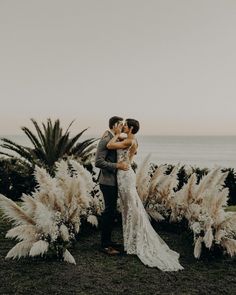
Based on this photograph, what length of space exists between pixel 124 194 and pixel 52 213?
116cm

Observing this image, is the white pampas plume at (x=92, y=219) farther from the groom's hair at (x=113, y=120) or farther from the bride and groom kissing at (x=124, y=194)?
the groom's hair at (x=113, y=120)

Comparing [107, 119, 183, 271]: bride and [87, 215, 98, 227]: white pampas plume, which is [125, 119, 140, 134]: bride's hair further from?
[87, 215, 98, 227]: white pampas plume

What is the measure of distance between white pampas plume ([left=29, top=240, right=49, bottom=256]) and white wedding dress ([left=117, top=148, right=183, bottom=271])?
1.25m

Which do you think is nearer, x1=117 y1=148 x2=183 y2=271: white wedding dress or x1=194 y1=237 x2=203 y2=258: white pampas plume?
x1=194 y1=237 x2=203 y2=258: white pampas plume

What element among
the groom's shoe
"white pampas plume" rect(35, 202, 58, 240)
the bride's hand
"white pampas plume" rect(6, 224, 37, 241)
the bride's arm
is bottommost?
the groom's shoe

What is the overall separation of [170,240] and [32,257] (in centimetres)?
196

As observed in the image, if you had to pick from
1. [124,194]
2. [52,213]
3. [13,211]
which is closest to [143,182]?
[124,194]

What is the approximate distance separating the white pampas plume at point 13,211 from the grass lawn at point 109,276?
465mm

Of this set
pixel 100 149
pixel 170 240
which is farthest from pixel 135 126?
pixel 170 240

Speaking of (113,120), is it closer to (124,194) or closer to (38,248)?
(124,194)

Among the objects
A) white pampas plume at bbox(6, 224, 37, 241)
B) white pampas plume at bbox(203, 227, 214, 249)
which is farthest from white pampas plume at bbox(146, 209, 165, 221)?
white pampas plume at bbox(6, 224, 37, 241)

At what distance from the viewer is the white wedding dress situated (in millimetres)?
5675

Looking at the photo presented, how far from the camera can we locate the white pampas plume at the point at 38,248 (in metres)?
4.82

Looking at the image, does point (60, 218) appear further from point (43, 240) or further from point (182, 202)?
point (182, 202)
